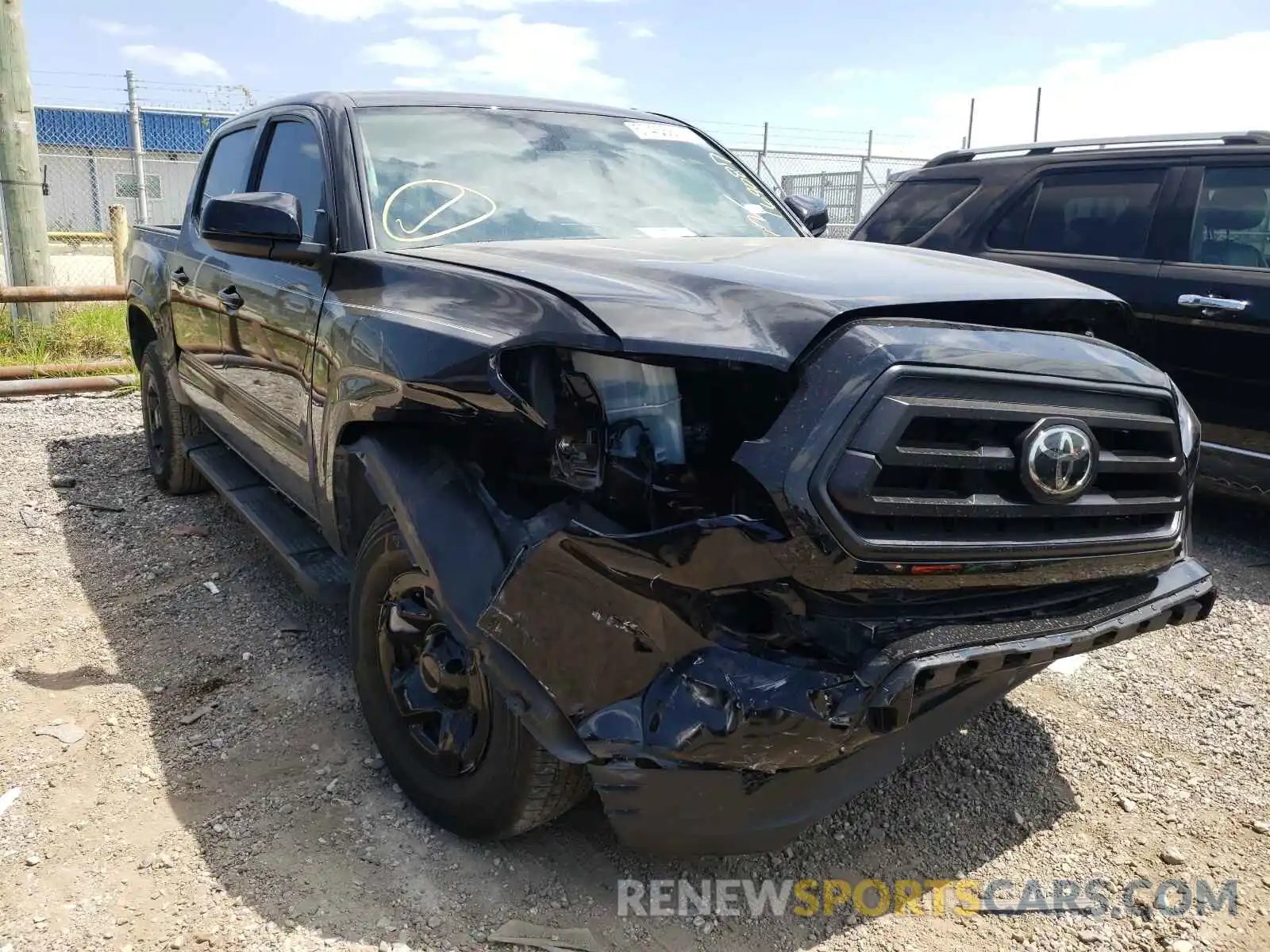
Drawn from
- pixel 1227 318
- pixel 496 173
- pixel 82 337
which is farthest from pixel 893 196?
pixel 82 337

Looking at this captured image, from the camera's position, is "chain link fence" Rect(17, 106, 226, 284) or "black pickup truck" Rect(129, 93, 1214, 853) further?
"chain link fence" Rect(17, 106, 226, 284)

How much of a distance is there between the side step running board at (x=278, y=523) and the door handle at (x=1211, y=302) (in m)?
3.98

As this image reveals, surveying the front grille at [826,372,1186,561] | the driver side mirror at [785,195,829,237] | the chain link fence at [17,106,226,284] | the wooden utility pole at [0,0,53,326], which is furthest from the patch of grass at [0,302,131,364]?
the chain link fence at [17,106,226,284]

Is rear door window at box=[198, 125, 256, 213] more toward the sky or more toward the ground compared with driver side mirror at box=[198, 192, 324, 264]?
more toward the sky

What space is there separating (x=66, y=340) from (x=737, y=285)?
829cm

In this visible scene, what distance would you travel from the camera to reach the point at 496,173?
3230 mm

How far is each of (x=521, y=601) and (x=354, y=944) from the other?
908 millimetres

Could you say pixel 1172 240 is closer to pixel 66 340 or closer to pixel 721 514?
pixel 721 514

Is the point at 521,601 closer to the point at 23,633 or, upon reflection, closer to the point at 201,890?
the point at 201,890

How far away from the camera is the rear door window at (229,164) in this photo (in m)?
4.26

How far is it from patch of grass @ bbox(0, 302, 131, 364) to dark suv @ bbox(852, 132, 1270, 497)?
6.93 meters

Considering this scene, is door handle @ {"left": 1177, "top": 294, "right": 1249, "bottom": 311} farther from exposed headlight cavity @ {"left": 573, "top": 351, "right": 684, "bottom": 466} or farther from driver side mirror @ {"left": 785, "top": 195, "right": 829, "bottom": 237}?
exposed headlight cavity @ {"left": 573, "top": 351, "right": 684, "bottom": 466}

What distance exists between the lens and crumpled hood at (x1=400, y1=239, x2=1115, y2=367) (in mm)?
1955

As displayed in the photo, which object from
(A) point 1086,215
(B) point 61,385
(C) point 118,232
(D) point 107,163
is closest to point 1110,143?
(A) point 1086,215
